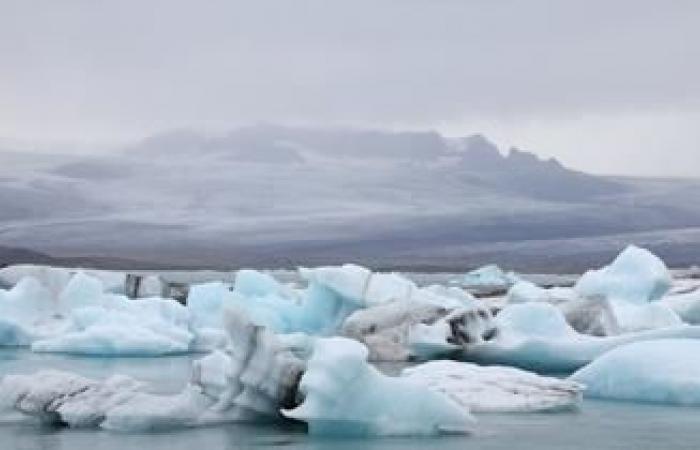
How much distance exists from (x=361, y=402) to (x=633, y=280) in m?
12.3

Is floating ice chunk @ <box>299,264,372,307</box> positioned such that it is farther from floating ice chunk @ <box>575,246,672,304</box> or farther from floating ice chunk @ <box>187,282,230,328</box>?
floating ice chunk @ <box>575,246,672,304</box>

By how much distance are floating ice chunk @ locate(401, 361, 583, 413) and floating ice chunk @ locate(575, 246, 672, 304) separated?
9102 millimetres

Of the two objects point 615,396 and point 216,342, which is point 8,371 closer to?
point 216,342

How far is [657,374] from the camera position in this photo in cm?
1226

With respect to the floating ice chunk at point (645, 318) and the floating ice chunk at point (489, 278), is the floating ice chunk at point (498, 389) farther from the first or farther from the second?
the floating ice chunk at point (489, 278)

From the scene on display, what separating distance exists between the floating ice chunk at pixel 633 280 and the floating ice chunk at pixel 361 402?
11.4 m

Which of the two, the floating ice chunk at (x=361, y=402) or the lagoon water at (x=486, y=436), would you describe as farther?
the floating ice chunk at (x=361, y=402)

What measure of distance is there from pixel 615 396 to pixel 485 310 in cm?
469

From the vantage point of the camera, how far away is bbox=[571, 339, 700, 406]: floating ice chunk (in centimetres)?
1210

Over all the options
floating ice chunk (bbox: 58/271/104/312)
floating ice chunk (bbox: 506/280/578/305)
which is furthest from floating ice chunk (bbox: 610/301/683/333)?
floating ice chunk (bbox: 58/271/104/312)

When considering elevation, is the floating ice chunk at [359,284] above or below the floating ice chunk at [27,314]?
above

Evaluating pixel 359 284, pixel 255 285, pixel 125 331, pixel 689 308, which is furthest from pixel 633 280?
pixel 125 331

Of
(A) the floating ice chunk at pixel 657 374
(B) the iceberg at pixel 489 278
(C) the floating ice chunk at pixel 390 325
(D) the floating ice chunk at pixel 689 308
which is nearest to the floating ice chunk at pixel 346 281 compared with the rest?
(C) the floating ice chunk at pixel 390 325

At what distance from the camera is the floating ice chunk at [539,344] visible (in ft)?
52.0
